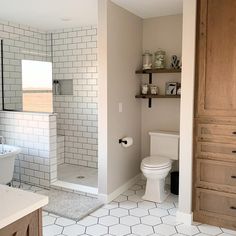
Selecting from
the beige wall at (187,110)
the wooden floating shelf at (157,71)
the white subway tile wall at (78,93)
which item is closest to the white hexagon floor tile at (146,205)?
the beige wall at (187,110)

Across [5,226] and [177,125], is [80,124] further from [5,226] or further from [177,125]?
[5,226]

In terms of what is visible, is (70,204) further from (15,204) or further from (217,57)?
(217,57)

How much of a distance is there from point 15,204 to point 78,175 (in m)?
3.06

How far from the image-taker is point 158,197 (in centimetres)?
338

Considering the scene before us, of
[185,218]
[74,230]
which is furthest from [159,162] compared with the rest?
[74,230]

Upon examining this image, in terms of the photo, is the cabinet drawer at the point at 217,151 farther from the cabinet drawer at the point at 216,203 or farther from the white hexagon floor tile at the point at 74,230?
the white hexagon floor tile at the point at 74,230

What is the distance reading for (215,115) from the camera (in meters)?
2.68

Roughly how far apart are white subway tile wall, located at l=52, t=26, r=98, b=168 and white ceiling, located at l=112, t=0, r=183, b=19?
1.05m


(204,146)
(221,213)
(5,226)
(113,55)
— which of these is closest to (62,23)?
(113,55)

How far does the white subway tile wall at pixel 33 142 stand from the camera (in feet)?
12.3

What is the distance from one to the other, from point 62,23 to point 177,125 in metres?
2.33

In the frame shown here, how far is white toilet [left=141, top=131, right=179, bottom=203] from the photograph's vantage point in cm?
332

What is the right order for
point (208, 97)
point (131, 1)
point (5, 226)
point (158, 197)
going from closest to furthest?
point (5, 226) → point (208, 97) → point (131, 1) → point (158, 197)

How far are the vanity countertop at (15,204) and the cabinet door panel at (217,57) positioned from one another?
1.94 metres
